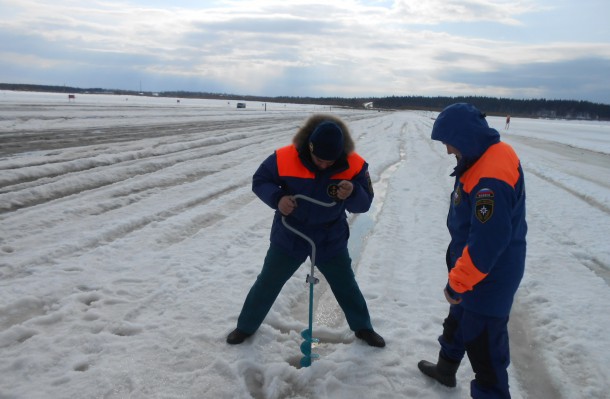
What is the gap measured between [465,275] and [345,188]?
913 mm

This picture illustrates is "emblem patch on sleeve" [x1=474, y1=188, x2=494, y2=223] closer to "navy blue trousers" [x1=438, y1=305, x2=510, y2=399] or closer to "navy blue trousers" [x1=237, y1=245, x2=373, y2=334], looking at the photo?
"navy blue trousers" [x1=438, y1=305, x2=510, y2=399]

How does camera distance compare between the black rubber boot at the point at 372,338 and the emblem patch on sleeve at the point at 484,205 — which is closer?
the emblem patch on sleeve at the point at 484,205

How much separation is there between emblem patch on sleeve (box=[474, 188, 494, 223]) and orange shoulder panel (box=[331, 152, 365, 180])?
0.97m

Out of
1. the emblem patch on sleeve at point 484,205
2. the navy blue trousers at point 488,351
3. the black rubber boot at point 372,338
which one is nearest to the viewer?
the emblem patch on sleeve at point 484,205

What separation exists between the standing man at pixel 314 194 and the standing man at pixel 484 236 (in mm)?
651

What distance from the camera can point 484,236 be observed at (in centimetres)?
221

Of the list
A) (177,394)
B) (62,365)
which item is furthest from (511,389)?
(62,365)

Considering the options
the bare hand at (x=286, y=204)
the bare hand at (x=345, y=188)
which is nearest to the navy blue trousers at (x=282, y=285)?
the bare hand at (x=286, y=204)

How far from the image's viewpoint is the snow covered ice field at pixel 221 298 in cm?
300

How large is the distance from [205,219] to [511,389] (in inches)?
180

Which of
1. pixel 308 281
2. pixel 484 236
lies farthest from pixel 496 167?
pixel 308 281

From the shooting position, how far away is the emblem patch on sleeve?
86.2 inches

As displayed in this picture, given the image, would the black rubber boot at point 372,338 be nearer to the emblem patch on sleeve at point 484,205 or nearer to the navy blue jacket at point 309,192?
the navy blue jacket at point 309,192

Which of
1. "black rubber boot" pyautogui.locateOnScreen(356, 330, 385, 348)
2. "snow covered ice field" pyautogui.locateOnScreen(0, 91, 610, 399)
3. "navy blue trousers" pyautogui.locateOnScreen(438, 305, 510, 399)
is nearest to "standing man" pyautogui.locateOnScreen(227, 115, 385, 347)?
"black rubber boot" pyautogui.locateOnScreen(356, 330, 385, 348)
